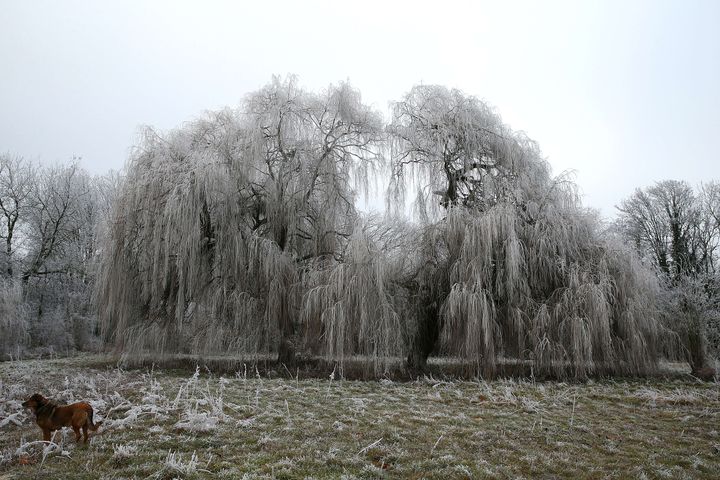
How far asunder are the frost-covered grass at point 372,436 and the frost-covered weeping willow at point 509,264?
2.51 m

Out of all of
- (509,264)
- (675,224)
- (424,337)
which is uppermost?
(675,224)

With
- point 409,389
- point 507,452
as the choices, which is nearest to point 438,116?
point 409,389

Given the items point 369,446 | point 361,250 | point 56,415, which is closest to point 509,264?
point 361,250

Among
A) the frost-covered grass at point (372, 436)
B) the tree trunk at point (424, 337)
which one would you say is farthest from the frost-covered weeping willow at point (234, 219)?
the frost-covered grass at point (372, 436)

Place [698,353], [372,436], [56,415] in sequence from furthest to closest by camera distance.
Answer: [698,353] → [372,436] → [56,415]

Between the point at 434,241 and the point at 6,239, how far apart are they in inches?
896

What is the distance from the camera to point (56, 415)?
5.06 meters

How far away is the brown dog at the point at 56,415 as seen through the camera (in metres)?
5.04

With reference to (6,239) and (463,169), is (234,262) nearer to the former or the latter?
(463,169)

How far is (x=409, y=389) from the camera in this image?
32.6ft

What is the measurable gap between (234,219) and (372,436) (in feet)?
28.9

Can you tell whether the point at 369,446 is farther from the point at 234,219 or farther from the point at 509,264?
the point at 234,219

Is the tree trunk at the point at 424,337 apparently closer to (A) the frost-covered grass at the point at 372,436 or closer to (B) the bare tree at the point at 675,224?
(A) the frost-covered grass at the point at 372,436

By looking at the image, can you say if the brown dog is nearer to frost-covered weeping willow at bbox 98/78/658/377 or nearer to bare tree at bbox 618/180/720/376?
frost-covered weeping willow at bbox 98/78/658/377
